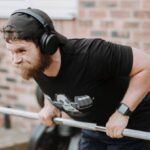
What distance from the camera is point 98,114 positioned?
2.94 meters

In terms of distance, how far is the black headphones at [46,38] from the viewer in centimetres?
267

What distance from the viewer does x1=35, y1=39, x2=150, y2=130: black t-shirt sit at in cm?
274

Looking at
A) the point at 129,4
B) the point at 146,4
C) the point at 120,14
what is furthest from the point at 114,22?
the point at 146,4

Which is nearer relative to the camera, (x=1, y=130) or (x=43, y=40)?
(x=43, y=40)

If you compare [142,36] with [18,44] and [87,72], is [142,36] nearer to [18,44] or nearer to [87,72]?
[87,72]

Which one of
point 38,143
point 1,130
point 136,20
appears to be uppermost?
point 136,20

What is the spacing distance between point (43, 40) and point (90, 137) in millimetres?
690

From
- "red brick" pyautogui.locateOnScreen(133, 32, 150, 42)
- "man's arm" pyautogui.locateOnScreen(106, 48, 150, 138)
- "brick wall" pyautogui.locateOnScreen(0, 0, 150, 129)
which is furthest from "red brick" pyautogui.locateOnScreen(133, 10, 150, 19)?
"man's arm" pyautogui.locateOnScreen(106, 48, 150, 138)

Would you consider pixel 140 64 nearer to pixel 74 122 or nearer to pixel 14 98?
pixel 74 122

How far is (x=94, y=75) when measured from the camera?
277cm

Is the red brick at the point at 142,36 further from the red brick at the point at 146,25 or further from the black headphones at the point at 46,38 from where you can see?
the black headphones at the point at 46,38

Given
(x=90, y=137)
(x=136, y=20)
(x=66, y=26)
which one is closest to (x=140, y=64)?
(x=90, y=137)

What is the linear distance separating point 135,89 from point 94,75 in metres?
0.21

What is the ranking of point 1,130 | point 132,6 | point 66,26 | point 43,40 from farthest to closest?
point 1,130, point 66,26, point 132,6, point 43,40
